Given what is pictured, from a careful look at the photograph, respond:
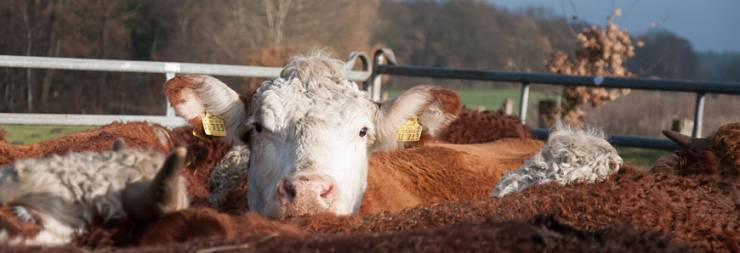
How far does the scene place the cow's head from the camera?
4039 mm

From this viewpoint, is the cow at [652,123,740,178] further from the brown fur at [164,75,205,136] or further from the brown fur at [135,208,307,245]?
the brown fur at [135,208,307,245]

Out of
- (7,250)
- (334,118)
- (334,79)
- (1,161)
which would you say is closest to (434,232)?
(7,250)

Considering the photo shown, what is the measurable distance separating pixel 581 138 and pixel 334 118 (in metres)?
1.49

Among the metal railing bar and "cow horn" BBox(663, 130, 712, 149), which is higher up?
the metal railing bar

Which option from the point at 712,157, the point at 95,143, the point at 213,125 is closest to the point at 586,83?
the point at 712,157

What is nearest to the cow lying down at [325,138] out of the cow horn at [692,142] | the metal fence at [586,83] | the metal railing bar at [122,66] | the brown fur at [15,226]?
the cow horn at [692,142]

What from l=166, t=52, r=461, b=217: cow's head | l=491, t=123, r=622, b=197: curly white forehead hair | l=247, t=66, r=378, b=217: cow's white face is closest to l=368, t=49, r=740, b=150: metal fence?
l=491, t=123, r=622, b=197: curly white forehead hair

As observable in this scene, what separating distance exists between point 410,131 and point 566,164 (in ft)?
Answer: 3.01

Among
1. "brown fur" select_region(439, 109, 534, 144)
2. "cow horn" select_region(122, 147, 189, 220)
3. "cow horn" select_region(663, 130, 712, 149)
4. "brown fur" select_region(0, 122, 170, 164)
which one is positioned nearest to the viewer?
"cow horn" select_region(122, 147, 189, 220)

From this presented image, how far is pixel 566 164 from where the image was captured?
4836mm

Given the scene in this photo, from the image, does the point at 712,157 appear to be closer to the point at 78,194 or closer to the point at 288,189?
the point at 288,189

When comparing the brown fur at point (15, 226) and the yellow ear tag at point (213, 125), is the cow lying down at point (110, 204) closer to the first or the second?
the brown fur at point (15, 226)

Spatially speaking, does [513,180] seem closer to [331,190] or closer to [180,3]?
[331,190]

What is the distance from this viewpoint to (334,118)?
4.39 m
